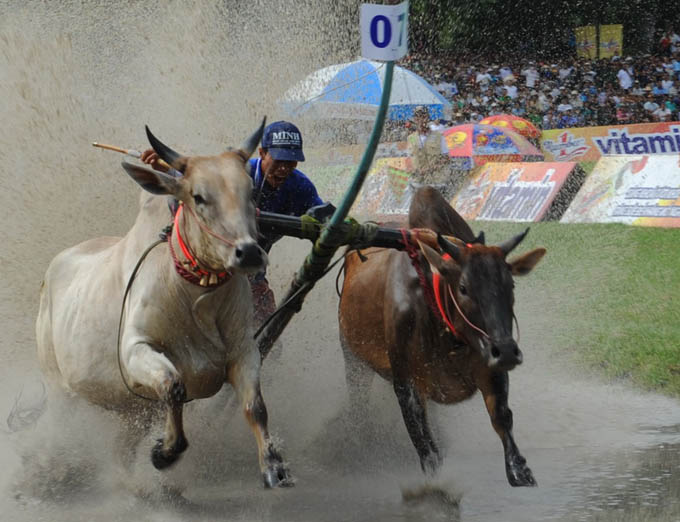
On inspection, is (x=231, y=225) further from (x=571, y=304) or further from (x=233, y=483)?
(x=571, y=304)

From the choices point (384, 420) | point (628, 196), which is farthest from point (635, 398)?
point (628, 196)

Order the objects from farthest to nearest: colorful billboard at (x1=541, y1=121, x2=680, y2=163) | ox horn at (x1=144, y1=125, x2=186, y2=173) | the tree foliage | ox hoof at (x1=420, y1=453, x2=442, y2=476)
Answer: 1. the tree foliage
2. colorful billboard at (x1=541, y1=121, x2=680, y2=163)
3. ox hoof at (x1=420, y1=453, x2=442, y2=476)
4. ox horn at (x1=144, y1=125, x2=186, y2=173)

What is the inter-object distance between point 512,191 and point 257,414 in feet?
36.2

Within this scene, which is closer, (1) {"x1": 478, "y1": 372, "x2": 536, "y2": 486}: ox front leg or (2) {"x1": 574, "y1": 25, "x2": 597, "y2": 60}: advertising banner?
(1) {"x1": 478, "y1": 372, "x2": 536, "y2": 486}: ox front leg

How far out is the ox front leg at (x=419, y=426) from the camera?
5207 millimetres

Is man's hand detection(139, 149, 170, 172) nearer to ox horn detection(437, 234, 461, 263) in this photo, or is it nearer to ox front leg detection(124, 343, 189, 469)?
ox front leg detection(124, 343, 189, 469)

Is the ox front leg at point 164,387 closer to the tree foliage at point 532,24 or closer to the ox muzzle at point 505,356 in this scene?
the ox muzzle at point 505,356

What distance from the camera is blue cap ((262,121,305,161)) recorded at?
18.8 feet

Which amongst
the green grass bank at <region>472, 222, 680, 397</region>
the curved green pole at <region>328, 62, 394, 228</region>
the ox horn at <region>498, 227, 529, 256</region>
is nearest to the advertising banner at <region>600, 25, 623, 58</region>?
the green grass bank at <region>472, 222, 680, 397</region>

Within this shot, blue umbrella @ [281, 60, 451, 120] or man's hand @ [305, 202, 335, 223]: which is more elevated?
man's hand @ [305, 202, 335, 223]

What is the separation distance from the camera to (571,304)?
9.17 meters

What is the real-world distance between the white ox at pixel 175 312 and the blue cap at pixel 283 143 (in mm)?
809

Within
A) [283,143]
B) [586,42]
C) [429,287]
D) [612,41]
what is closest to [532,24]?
[586,42]

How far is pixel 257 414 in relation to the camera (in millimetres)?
4512
